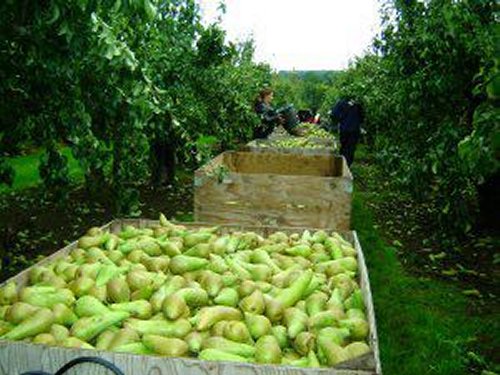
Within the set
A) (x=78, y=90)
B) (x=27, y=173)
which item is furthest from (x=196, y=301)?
(x=27, y=173)

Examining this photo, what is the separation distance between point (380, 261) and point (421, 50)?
286 centimetres

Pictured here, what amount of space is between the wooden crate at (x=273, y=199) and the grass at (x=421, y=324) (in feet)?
3.23

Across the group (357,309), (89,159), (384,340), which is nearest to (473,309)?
(384,340)

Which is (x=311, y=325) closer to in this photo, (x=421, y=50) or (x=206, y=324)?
(x=206, y=324)

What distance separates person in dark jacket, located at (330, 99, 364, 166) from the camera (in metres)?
14.7

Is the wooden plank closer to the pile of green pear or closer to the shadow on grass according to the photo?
the pile of green pear

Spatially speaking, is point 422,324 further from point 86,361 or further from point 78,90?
point 86,361

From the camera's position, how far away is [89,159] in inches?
171

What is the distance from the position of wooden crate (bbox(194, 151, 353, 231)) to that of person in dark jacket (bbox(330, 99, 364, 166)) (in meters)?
8.79

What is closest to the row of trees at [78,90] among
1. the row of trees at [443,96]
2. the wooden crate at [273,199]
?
the wooden crate at [273,199]

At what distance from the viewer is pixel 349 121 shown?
1466cm

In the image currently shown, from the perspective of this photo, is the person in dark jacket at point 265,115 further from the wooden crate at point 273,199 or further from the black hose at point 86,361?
the black hose at point 86,361

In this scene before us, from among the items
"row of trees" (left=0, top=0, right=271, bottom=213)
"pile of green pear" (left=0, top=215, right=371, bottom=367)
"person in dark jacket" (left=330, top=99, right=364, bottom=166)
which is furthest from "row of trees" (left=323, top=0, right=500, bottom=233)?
"person in dark jacket" (left=330, top=99, right=364, bottom=166)

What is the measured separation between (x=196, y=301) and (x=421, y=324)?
3323 millimetres
